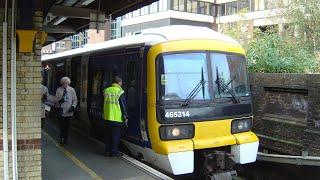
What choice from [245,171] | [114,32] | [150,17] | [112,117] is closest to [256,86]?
[245,171]

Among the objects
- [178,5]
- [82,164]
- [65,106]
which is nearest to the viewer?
[82,164]

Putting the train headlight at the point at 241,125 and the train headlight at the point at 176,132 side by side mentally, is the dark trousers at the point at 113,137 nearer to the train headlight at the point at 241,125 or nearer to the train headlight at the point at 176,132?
the train headlight at the point at 176,132

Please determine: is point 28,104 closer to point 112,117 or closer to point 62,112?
point 112,117

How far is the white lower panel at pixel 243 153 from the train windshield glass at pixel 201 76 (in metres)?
1.01

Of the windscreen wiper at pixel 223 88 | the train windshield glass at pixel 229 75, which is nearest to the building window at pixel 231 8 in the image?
the train windshield glass at pixel 229 75

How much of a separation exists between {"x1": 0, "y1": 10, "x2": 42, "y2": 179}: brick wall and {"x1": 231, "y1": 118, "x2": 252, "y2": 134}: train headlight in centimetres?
440

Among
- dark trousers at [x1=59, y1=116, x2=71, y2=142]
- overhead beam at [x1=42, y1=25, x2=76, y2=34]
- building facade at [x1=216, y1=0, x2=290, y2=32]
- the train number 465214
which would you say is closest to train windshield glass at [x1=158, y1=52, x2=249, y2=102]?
the train number 465214

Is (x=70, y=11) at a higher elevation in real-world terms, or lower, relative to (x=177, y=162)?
higher

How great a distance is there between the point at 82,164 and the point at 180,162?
6.31 feet

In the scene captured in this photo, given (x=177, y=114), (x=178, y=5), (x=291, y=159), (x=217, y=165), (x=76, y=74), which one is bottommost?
(x=291, y=159)

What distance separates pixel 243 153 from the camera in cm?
991

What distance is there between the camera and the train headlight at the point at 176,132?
908 cm

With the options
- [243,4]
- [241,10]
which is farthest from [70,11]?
[243,4]

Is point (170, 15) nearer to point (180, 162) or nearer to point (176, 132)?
point (176, 132)
